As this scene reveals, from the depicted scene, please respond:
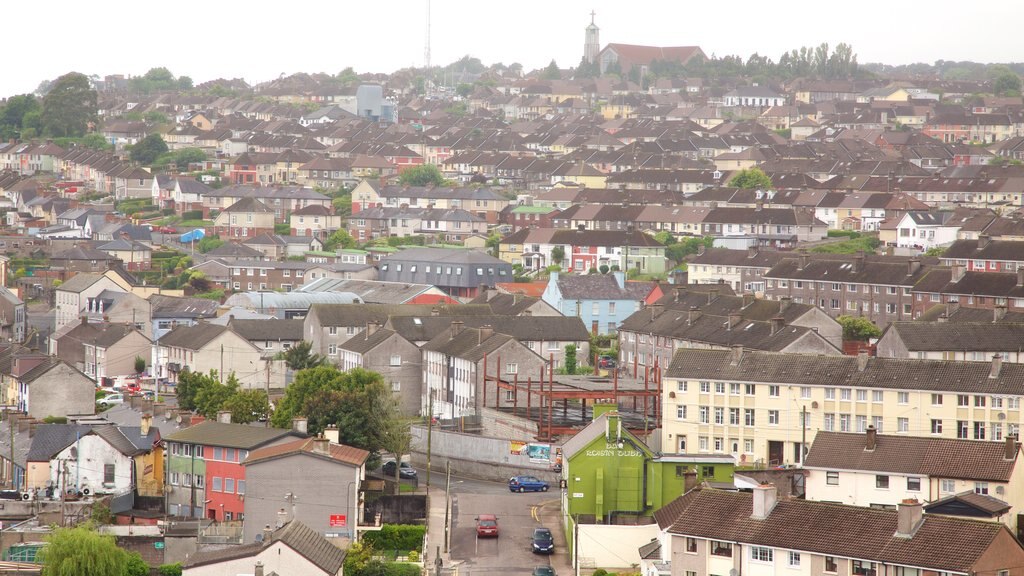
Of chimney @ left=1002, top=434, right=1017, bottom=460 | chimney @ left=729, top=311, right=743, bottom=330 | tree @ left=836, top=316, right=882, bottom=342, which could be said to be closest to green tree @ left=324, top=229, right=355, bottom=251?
tree @ left=836, top=316, right=882, bottom=342

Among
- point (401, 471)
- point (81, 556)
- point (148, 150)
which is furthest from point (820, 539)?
point (148, 150)

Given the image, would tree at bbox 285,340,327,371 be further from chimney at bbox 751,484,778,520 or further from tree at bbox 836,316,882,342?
chimney at bbox 751,484,778,520

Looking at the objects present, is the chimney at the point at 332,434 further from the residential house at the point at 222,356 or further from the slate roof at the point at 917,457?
the residential house at the point at 222,356

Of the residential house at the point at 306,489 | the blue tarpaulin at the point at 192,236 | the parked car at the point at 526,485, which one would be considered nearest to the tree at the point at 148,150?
the blue tarpaulin at the point at 192,236

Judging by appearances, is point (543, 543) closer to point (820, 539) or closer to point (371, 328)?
point (820, 539)

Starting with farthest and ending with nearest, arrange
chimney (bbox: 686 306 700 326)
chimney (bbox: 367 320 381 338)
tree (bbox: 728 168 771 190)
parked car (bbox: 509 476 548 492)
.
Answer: tree (bbox: 728 168 771 190), chimney (bbox: 367 320 381 338), chimney (bbox: 686 306 700 326), parked car (bbox: 509 476 548 492)

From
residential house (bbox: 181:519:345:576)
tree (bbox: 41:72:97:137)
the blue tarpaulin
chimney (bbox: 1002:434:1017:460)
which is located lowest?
residential house (bbox: 181:519:345:576)

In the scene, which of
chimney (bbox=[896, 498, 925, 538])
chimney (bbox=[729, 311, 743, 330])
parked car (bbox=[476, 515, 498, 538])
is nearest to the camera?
chimney (bbox=[896, 498, 925, 538])
